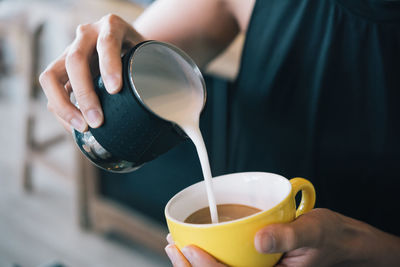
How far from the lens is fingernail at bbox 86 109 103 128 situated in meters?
0.61

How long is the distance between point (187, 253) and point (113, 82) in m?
0.24

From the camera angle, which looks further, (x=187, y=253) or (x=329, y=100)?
(x=329, y=100)

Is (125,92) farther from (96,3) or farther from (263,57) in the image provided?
(96,3)

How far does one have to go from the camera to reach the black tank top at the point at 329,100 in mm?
826

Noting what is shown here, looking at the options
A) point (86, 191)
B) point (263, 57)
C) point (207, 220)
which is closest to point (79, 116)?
point (207, 220)

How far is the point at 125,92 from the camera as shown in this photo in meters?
0.58

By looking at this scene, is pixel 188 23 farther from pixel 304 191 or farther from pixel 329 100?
pixel 304 191

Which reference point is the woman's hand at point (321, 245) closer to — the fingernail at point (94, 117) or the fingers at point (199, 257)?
the fingers at point (199, 257)

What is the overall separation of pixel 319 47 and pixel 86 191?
151 centimetres

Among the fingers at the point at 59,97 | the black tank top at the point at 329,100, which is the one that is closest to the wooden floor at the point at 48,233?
the black tank top at the point at 329,100

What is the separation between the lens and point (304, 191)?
650mm

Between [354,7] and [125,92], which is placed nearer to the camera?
[125,92]

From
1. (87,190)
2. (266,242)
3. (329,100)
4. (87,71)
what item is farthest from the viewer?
(87,190)

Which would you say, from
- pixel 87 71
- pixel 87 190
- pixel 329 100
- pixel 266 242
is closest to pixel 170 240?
pixel 266 242
